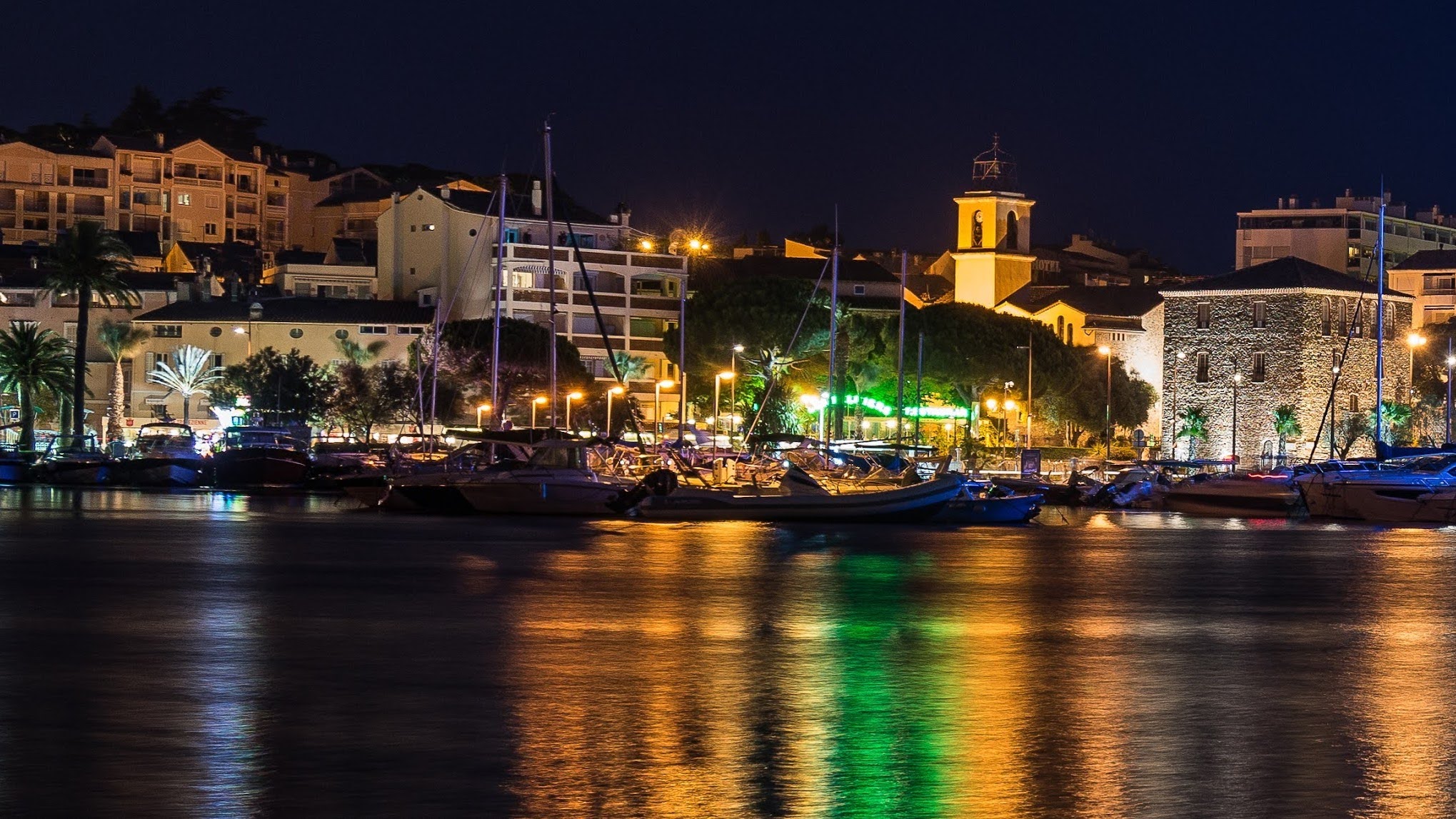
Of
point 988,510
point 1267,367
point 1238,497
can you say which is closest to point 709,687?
point 988,510

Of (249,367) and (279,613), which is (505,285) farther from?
(279,613)

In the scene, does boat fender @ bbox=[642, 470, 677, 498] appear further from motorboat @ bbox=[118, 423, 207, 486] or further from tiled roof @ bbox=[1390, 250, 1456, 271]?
tiled roof @ bbox=[1390, 250, 1456, 271]

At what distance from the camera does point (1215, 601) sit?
2716 centimetres

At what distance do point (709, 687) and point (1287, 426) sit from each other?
71924 mm

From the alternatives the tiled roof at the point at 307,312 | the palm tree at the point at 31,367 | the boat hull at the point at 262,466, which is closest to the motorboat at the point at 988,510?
the boat hull at the point at 262,466

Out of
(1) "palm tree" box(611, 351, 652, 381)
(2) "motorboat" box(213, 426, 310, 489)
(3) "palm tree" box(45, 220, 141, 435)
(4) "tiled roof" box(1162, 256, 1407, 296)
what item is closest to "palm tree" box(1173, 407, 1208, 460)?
(4) "tiled roof" box(1162, 256, 1407, 296)

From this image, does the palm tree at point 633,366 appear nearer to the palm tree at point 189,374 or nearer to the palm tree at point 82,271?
the palm tree at point 189,374

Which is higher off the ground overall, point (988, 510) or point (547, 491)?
point (547, 491)

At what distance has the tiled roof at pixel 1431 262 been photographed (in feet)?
421

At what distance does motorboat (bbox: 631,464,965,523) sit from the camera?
4372 cm

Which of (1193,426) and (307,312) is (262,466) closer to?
(307,312)

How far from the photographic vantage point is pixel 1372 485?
51.8m

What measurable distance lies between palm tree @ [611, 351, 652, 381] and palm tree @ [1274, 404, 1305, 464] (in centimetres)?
3010

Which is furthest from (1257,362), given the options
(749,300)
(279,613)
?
(279,613)
